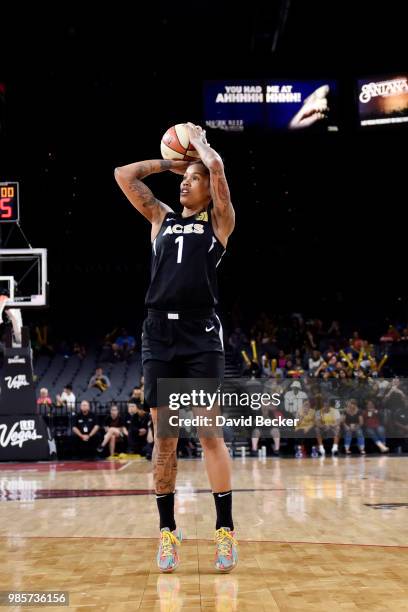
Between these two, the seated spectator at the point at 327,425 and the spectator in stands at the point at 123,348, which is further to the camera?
the spectator in stands at the point at 123,348

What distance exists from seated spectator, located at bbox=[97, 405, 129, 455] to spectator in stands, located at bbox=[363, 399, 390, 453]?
5047 mm

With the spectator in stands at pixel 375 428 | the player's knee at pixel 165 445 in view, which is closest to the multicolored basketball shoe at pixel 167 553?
the player's knee at pixel 165 445

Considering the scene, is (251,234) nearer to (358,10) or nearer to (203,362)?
(358,10)

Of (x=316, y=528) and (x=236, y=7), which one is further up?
(x=236, y=7)

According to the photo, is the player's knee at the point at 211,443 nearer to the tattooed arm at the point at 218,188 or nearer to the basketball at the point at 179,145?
the tattooed arm at the point at 218,188

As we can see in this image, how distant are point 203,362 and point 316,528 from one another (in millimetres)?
2060

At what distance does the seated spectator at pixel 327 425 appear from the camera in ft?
51.1

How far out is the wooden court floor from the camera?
337 cm

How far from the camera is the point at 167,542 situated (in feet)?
13.4

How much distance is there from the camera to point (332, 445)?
1634cm

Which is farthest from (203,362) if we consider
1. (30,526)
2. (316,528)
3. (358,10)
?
(358,10)

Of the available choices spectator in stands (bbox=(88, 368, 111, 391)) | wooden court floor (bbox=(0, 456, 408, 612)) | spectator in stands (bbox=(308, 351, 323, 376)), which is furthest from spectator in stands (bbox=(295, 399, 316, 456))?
spectator in stands (bbox=(88, 368, 111, 391))

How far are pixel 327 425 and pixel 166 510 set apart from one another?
12001mm

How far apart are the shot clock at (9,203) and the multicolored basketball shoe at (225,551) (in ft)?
42.2
